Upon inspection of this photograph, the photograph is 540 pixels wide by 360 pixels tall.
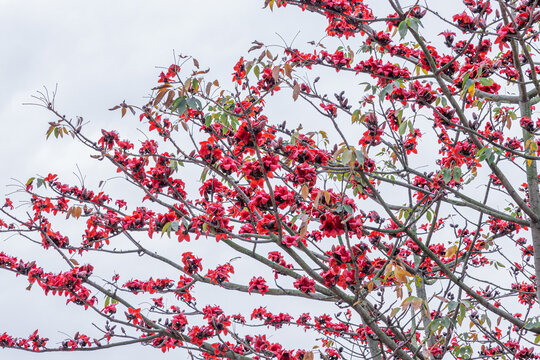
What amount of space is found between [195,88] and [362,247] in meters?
1.37

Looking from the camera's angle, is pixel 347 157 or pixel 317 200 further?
pixel 317 200

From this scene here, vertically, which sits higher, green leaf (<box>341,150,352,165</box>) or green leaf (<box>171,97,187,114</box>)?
green leaf (<box>171,97,187,114</box>)

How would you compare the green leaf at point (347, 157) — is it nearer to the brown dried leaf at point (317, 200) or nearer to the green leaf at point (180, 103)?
the brown dried leaf at point (317, 200)

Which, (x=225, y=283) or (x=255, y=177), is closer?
(x=255, y=177)

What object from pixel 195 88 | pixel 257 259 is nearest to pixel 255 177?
pixel 195 88

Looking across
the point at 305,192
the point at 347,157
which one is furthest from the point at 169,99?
the point at 347,157

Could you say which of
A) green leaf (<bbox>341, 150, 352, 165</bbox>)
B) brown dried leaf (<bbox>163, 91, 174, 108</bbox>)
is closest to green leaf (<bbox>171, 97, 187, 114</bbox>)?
brown dried leaf (<bbox>163, 91, 174, 108</bbox>)

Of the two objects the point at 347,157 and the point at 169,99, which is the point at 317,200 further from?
the point at 169,99

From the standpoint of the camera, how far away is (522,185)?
18.8 ft

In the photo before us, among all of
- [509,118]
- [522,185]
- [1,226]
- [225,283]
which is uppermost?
[522,185]

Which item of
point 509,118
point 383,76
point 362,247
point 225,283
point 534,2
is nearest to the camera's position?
point 362,247

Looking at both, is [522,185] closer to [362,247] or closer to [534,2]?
[534,2]

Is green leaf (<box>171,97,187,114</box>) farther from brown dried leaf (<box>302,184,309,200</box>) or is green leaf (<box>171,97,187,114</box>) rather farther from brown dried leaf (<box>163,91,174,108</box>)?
brown dried leaf (<box>302,184,309,200</box>)

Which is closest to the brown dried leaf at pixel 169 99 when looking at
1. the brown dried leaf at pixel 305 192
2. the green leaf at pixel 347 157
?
the brown dried leaf at pixel 305 192
